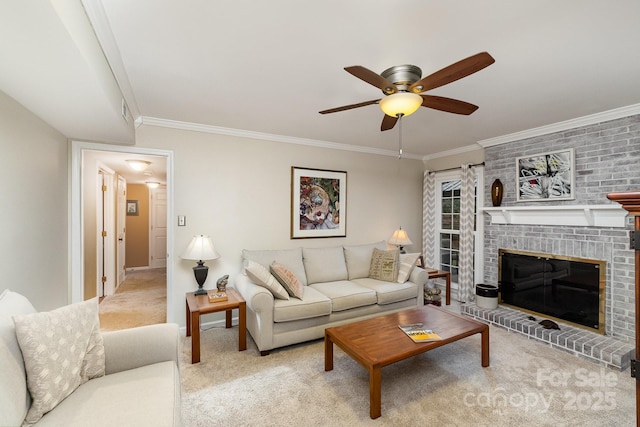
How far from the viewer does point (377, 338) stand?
228cm

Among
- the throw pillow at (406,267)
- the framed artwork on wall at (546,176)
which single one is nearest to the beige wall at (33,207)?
the throw pillow at (406,267)

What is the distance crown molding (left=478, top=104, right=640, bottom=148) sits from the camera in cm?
278

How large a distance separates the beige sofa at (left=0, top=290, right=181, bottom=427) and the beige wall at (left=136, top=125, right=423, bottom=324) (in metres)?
1.67

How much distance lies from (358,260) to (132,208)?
597cm

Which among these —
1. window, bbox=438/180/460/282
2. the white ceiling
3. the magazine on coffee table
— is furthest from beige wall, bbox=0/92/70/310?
window, bbox=438/180/460/282

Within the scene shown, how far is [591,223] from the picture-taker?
304 cm

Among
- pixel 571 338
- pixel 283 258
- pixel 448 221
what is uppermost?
pixel 448 221

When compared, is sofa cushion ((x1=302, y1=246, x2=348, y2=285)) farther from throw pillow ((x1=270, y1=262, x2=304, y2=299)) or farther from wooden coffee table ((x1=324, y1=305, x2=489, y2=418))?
wooden coffee table ((x1=324, y1=305, x2=489, y2=418))

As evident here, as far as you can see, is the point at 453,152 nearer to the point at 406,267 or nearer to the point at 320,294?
the point at 406,267

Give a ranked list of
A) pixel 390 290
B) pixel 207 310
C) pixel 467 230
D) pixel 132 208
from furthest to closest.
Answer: pixel 132 208, pixel 467 230, pixel 390 290, pixel 207 310

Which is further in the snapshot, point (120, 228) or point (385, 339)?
point (120, 228)

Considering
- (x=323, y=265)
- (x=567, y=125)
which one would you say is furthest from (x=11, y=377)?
(x=567, y=125)

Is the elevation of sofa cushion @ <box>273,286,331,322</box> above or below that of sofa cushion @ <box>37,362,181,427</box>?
below

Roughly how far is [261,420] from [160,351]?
2.61 feet
